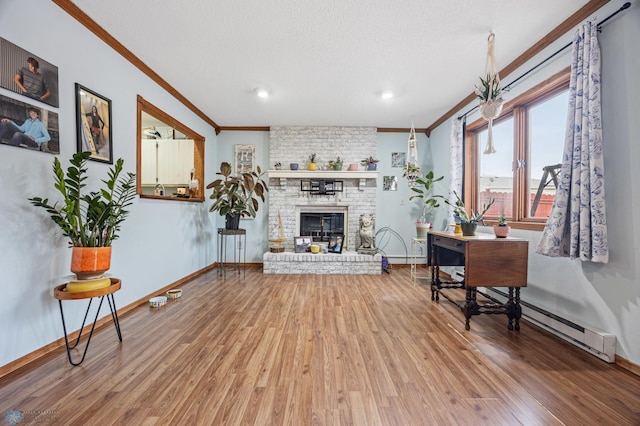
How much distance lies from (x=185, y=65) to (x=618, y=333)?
14.0 ft

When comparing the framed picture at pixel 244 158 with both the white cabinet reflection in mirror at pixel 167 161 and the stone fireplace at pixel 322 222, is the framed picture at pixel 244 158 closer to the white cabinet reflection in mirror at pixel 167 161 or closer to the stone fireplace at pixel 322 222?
the white cabinet reflection in mirror at pixel 167 161

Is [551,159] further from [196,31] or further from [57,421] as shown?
[57,421]

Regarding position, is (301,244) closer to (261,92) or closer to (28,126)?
(261,92)

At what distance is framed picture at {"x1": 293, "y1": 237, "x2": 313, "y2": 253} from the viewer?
15.1 ft

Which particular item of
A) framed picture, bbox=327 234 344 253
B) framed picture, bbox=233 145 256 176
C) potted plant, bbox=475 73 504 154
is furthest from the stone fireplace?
potted plant, bbox=475 73 504 154

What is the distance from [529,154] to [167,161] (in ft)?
16.7

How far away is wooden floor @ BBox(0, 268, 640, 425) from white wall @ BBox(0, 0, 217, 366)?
278 millimetres

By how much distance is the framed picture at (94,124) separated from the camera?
2.08 meters

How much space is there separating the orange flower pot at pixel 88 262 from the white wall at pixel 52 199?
286 mm

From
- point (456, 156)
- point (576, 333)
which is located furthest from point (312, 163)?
point (576, 333)

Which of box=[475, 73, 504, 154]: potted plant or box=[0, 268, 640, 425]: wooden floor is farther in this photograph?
box=[475, 73, 504, 154]: potted plant

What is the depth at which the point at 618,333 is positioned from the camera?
1.73m

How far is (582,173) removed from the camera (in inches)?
73.6

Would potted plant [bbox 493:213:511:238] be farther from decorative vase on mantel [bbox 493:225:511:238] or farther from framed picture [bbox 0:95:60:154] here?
framed picture [bbox 0:95:60:154]
